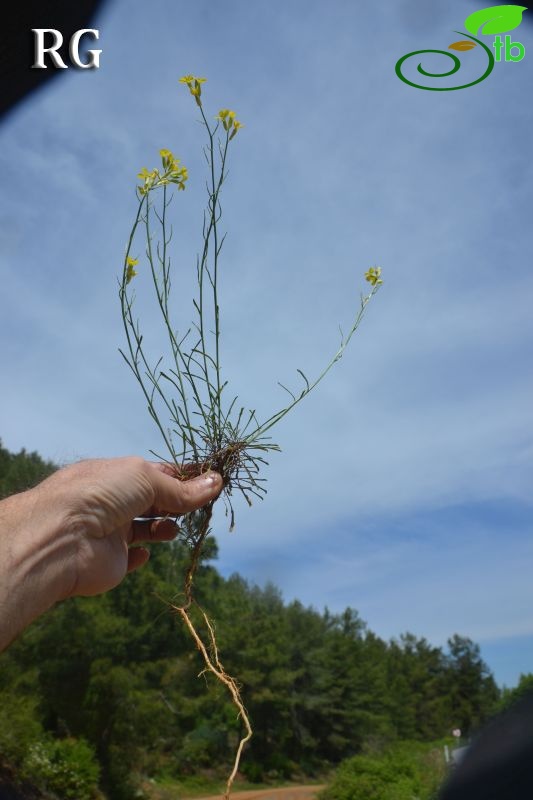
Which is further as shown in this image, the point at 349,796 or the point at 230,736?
the point at 230,736

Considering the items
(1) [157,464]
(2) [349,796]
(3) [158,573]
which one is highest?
(3) [158,573]

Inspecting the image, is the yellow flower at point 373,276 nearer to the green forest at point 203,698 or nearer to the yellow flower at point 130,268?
the yellow flower at point 130,268

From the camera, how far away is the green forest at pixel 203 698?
448 inches

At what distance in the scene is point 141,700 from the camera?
1327 cm

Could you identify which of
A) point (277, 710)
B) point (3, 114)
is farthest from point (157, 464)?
point (277, 710)

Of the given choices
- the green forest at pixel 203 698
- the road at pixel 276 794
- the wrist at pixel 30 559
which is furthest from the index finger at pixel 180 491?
the road at pixel 276 794

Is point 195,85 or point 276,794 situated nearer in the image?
point 195,85

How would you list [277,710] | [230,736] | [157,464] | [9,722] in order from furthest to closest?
[277,710]
[230,736]
[9,722]
[157,464]

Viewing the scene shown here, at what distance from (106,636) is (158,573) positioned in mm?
2350

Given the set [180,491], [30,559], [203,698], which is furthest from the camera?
[203,698]

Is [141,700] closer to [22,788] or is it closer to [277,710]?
[22,788]

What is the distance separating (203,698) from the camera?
50.2 ft

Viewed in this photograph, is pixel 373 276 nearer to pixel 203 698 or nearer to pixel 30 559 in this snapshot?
pixel 30 559

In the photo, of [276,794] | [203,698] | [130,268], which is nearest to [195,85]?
[130,268]
